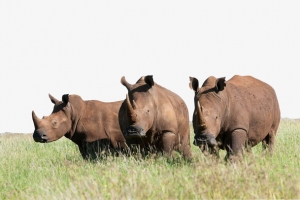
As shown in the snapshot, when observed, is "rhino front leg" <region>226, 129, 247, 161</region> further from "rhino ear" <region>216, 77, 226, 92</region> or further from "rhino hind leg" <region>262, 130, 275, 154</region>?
"rhino hind leg" <region>262, 130, 275, 154</region>

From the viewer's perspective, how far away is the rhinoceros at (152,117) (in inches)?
355

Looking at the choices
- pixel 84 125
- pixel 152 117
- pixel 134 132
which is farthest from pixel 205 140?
pixel 84 125

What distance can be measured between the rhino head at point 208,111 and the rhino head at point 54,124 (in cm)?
337

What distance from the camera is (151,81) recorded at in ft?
31.1

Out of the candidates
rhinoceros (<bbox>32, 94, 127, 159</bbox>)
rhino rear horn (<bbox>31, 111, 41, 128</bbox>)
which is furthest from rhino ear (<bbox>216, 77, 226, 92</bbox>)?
rhino rear horn (<bbox>31, 111, 41, 128</bbox>)

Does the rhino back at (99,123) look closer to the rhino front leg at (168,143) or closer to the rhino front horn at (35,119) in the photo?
the rhino front horn at (35,119)

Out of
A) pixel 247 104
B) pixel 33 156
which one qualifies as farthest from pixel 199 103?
pixel 33 156

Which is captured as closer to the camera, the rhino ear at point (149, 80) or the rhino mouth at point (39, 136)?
the rhino ear at point (149, 80)

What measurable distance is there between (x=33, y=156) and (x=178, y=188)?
22.2 feet

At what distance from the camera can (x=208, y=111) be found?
8.21m

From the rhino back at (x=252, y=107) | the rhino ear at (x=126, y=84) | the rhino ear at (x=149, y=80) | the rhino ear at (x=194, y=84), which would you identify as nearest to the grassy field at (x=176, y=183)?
the rhino back at (x=252, y=107)

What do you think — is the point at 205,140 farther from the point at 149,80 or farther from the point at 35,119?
the point at 35,119

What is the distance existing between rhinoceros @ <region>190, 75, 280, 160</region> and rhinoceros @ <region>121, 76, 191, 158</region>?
35.6 inches

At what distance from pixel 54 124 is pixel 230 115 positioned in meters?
4.06
